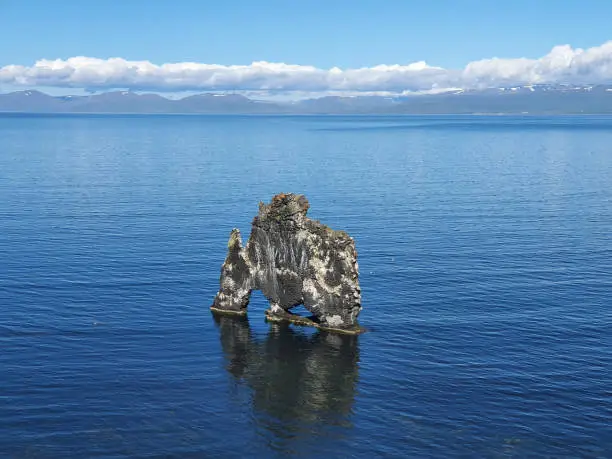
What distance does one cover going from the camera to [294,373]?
65.6 m

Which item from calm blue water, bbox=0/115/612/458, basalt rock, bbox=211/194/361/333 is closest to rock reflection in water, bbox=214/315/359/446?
calm blue water, bbox=0/115/612/458

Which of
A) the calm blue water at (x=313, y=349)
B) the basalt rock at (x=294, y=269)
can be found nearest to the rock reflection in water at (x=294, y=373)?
the calm blue water at (x=313, y=349)

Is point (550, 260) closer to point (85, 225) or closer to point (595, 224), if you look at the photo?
point (595, 224)

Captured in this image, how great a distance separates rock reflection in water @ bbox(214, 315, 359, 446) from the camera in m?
56.4

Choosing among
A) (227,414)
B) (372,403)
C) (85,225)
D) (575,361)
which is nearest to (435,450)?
→ (372,403)

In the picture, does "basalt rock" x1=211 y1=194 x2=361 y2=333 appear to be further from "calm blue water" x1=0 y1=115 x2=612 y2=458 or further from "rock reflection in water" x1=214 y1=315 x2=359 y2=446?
"calm blue water" x1=0 y1=115 x2=612 y2=458

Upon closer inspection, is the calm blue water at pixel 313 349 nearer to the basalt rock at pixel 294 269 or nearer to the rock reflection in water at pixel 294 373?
the rock reflection in water at pixel 294 373

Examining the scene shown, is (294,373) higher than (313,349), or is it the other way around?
(313,349)

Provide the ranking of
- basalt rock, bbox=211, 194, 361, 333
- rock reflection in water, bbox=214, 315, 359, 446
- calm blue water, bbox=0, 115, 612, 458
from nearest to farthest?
calm blue water, bbox=0, 115, 612, 458, rock reflection in water, bbox=214, 315, 359, 446, basalt rock, bbox=211, 194, 361, 333

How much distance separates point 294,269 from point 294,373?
54.2ft

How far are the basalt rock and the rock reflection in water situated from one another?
2414mm

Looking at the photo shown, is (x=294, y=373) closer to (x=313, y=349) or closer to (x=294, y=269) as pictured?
Result: (x=313, y=349)

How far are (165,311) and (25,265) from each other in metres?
26.1

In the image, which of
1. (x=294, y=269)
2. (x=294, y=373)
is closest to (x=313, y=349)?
(x=294, y=373)
